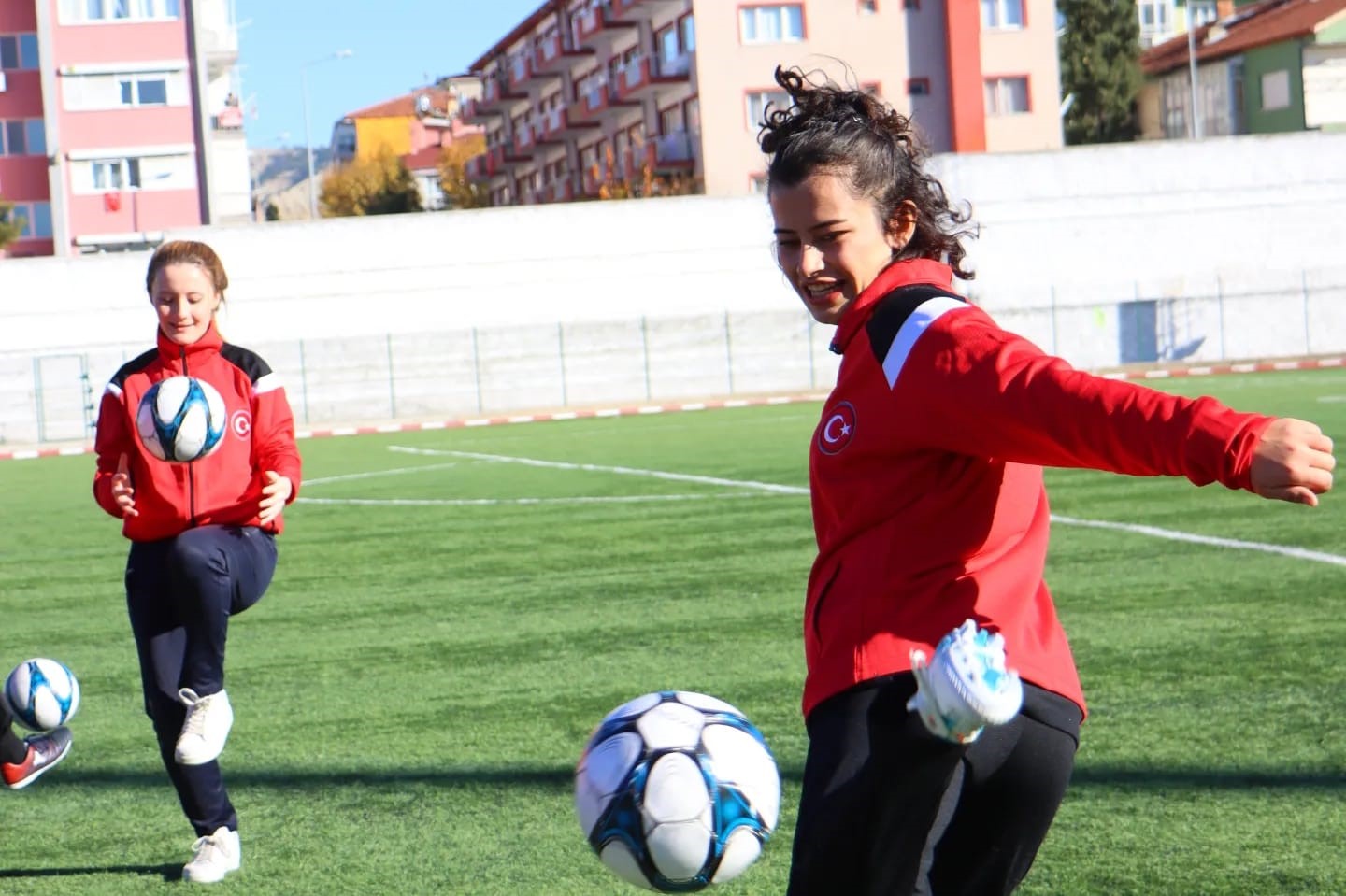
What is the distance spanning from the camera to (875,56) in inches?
2205

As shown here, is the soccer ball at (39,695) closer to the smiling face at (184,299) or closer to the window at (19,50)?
the smiling face at (184,299)

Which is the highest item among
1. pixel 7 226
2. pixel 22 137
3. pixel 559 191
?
pixel 22 137

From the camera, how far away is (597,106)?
67500 mm

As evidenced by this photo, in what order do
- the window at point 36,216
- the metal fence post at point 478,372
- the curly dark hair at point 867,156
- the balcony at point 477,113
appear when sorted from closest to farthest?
the curly dark hair at point 867,156
the metal fence post at point 478,372
the window at point 36,216
the balcony at point 477,113

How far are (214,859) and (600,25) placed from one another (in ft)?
205

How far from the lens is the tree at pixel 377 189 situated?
287 feet

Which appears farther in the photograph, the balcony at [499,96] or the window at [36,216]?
the balcony at [499,96]

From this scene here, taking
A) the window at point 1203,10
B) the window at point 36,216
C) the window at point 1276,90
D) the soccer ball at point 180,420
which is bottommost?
the soccer ball at point 180,420

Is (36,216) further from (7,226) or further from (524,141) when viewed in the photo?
(524,141)

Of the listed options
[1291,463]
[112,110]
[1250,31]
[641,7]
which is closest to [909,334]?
[1291,463]

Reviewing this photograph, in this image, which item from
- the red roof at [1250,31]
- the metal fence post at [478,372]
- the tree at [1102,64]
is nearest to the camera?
the metal fence post at [478,372]

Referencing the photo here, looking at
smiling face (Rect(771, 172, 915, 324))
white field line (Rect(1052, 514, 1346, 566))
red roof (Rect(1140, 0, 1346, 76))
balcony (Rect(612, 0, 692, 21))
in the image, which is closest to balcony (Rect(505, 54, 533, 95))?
balcony (Rect(612, 0, 692, 21))

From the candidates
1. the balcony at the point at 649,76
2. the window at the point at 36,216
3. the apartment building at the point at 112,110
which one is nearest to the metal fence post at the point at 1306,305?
the balcony at the point at 649,76

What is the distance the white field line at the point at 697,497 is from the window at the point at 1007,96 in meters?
36.2
